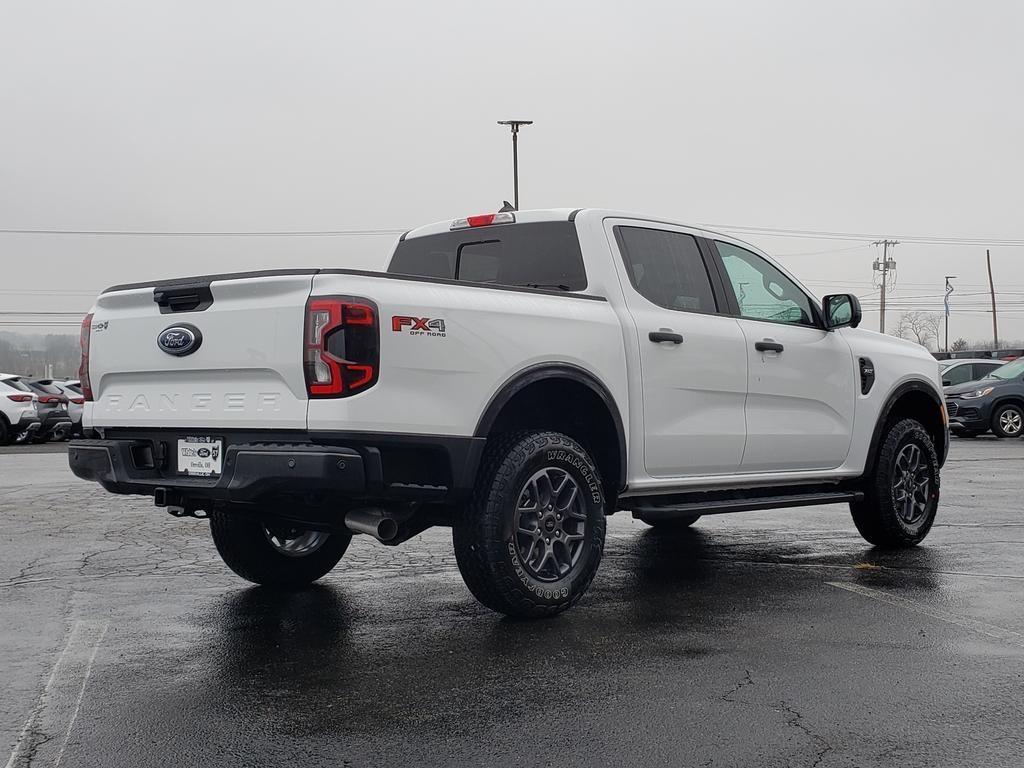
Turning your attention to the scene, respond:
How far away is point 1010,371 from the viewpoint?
23.6 meters

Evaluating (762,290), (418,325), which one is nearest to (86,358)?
(418,325)

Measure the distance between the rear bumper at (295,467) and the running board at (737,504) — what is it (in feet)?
4.76

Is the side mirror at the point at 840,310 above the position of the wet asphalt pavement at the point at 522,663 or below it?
above

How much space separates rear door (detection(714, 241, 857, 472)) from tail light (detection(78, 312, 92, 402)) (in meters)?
3.62

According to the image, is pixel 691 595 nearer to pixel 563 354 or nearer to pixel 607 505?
pixel 607 505

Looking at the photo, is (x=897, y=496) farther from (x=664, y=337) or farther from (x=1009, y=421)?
(x=1009, y=421)

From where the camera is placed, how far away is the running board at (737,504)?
6414 mm

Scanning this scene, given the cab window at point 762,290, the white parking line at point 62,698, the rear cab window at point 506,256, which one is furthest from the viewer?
the cab window at point 762,290

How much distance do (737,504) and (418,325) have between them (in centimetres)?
264

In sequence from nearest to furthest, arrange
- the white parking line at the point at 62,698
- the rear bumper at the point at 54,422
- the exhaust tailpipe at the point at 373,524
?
the white parking line at the point at 62,698
the exhaust tailpipe at the point at 373,524
the rear bumper at the point at 54,422

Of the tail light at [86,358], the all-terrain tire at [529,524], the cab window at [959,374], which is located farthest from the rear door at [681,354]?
the cab window at [959,374]

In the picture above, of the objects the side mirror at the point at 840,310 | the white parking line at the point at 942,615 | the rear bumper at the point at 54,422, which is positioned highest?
the side mirror at the point at 840,310

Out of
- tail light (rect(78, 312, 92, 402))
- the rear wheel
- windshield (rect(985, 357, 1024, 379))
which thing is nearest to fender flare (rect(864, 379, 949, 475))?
tail light (rect(78, 312, 92, 402))

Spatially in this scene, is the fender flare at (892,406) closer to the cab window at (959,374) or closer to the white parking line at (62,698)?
the white parking line at (62,698)
